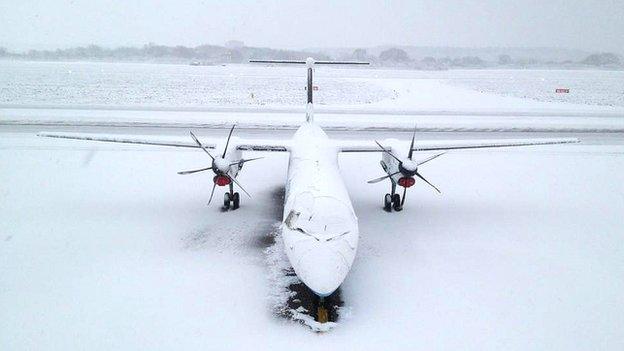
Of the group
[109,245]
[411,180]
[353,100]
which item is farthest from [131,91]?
[411,180]

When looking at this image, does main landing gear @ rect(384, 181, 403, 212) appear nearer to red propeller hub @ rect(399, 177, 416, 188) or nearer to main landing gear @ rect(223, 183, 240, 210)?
red propeller hub @ rect(399, 177, 416, 188)

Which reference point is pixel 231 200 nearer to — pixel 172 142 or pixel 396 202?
pixel 172 142

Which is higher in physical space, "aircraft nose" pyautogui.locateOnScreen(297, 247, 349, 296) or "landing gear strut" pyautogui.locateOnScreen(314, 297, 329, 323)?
"aircraft nose" pyautogui.locateOnScreen(297, 247, 349, 296)

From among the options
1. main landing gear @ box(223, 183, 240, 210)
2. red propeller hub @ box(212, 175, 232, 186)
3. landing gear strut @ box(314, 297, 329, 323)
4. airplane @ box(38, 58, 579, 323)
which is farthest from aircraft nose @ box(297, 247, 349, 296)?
main landing gear @ box(223, 183, 240, 210)

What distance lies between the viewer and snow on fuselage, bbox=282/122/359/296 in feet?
27.5

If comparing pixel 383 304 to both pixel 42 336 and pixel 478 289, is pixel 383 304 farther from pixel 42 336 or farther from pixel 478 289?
pixel 42 336

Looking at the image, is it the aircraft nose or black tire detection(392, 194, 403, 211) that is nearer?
the aircraft nose

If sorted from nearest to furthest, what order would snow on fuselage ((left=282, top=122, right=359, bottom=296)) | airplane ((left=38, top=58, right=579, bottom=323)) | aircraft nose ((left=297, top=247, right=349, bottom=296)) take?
aircraft nose ((left=297, top=247, right=349, bottom=296))
snow on fuselage ((left=282, top=122, right=359, bottom=296))
airplane ((left=38, top=58, right=579, bottom=323))

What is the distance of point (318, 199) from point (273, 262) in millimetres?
2831

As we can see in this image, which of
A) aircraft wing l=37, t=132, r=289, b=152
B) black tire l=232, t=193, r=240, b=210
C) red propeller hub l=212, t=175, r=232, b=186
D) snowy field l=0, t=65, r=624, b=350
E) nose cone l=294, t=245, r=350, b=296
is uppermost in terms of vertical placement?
aircraft wing l=37, t=132, r=289, b=152

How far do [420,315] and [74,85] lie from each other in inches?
2328

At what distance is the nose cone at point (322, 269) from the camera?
325 inches

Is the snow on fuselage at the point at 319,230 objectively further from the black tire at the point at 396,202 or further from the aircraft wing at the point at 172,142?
the black tire at the point at 396,202

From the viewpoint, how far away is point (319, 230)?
29.6 ft
